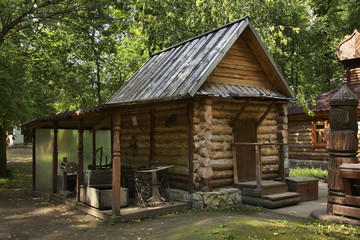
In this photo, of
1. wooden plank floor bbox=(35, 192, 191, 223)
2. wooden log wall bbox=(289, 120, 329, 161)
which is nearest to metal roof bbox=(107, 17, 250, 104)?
wooden plank floor bbox=(35, 192, 191, 223)

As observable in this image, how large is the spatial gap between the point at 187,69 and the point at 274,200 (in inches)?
188

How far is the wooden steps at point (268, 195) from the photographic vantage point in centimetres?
947

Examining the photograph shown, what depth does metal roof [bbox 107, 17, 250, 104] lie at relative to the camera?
9219 millimetres

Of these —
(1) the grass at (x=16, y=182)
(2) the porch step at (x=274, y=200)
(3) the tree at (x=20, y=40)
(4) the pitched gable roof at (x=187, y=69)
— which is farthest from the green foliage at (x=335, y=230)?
(1) the grass at (x=16, y=182)

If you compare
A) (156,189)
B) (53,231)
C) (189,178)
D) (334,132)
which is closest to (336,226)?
(334,132)

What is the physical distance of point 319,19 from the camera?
26391 mm

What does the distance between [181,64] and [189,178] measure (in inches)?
156

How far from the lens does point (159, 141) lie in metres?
10.9

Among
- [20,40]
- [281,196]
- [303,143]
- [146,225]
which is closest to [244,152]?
[281,196]

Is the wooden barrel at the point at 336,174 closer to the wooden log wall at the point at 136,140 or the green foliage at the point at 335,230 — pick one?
the green foliage at the point at 335,230

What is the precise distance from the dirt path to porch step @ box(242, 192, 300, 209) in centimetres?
44

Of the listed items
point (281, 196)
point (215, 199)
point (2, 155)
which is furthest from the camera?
point (2, 155)

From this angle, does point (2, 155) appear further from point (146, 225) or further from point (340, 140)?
point (340, 140)

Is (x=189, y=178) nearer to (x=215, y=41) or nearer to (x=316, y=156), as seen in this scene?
(x=215, y=41)
